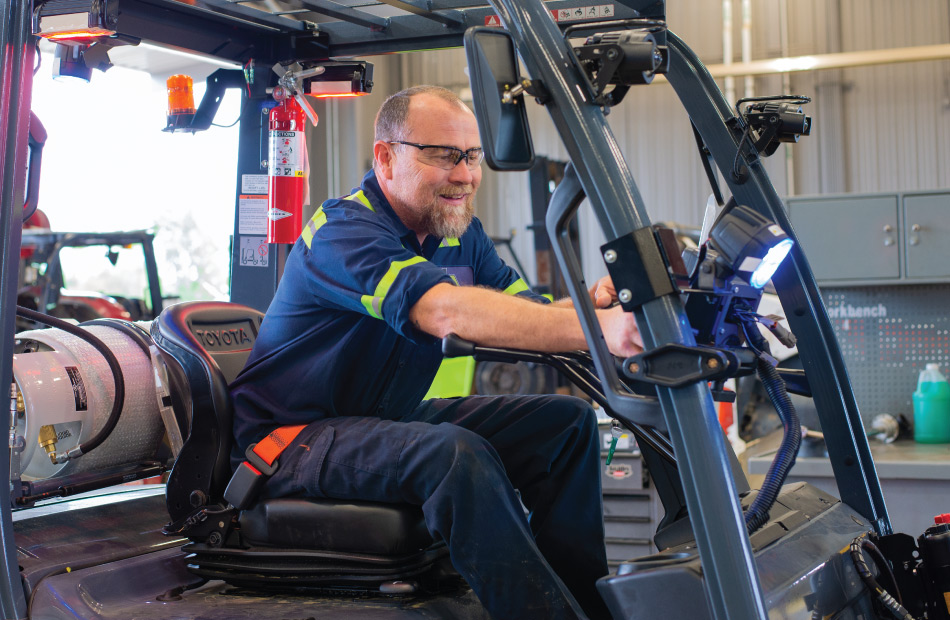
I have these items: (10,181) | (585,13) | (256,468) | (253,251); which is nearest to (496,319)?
(256,468)

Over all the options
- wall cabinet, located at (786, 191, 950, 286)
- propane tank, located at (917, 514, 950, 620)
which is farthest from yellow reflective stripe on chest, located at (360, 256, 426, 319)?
wall cabinet, located at (786, 191, 950, 286)

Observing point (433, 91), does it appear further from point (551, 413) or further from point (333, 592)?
point (333, 592)

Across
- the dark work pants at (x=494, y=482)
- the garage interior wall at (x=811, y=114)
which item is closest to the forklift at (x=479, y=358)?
the dark work pants at (x=494, y=482)

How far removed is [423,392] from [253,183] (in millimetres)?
1087

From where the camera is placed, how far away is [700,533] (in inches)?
65.9

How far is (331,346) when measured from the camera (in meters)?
2.59

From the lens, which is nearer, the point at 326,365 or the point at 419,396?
the point at 326,365

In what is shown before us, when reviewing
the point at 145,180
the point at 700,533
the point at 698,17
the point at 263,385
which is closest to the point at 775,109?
the point at 700,533

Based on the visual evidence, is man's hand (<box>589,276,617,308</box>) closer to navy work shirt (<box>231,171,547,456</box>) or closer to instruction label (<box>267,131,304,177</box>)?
navy work shirt (<box>231,171,547,456</box>)

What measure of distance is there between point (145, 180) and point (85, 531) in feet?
29.6

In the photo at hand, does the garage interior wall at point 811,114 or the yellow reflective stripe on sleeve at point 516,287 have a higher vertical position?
the garage interior wall at point 811,114

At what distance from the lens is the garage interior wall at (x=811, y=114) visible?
37.9 feet

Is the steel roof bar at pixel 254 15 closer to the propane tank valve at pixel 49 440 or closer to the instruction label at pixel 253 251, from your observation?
the instruction label at pixel 253 251

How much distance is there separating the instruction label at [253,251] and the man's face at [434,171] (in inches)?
32.8
